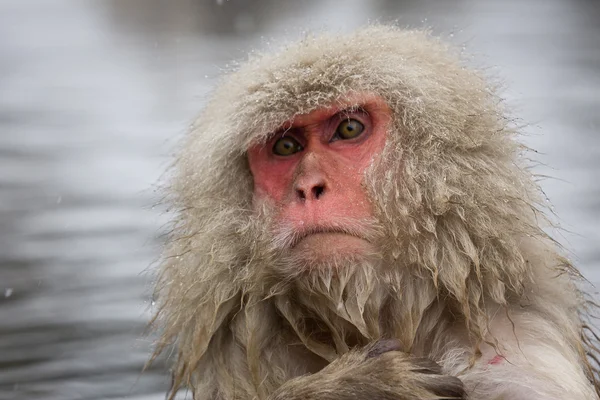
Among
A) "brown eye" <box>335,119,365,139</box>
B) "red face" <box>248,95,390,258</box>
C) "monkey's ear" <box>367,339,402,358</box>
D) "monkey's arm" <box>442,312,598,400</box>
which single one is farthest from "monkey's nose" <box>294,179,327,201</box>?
"monkey's arm" <box>442,312,598,400</box>

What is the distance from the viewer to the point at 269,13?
28.2 feet

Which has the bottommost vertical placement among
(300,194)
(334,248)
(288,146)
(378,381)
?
(378,381)

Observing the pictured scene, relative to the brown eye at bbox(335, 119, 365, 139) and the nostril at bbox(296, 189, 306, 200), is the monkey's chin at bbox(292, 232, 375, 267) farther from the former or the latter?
the brown eye at bbox(335, 119, 365, 139)

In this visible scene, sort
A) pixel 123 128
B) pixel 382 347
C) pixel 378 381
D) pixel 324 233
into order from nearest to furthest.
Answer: pixel 378 381, pixel 382 347, pixel 324 233, pixel 123 128

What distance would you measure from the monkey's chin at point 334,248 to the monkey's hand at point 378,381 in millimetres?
294

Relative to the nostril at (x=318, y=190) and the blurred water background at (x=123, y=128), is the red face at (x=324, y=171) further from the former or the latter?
the blurred water background at (x=123, y=128)

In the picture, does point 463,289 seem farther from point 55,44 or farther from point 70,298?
point 55,44

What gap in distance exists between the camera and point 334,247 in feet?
10.4

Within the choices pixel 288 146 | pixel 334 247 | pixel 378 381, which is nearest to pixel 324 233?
pixel 334 247

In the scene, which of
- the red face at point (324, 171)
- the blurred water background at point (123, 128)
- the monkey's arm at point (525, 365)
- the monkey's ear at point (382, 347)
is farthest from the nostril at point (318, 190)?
the blurred water background at point (123, 128)

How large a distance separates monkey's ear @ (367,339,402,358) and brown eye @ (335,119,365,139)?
2.24 feet

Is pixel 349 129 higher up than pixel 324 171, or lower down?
higher up

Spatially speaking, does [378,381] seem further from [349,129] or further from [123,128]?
[123,128]

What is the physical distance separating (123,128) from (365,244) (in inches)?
172
